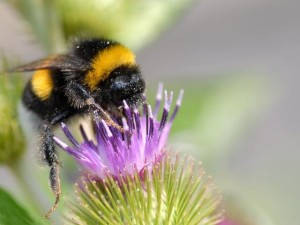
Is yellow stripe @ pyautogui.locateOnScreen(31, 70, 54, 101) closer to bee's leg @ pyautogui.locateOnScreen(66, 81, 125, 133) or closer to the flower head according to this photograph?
bee's leg @ pyautogui.locateOnScreen(66, 81, 125, 133)

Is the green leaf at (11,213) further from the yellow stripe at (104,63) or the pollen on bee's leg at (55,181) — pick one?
the yellow stripe at (104,63)

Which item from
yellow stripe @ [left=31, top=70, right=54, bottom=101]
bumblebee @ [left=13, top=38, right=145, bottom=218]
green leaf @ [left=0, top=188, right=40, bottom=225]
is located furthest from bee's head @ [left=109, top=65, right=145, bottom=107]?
green leaf @ [left=0, top=188, right=40, bottom=225]

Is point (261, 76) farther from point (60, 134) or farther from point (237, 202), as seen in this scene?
point (60, 134)

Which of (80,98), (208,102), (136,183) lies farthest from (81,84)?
(208,102)

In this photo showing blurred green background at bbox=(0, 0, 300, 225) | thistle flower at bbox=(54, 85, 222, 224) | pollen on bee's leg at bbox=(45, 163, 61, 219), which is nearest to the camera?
thistle flower at bbox=(54, 85, 222, 224)

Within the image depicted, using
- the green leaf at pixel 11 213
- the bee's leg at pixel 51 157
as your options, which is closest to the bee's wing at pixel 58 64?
the bee's leg at pixel 51 157

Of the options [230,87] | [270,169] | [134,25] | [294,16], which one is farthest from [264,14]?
[134,25]
